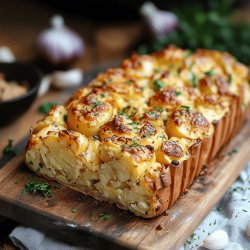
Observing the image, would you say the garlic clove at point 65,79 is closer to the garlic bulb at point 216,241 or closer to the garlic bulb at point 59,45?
the garlic bulb at point 59,45

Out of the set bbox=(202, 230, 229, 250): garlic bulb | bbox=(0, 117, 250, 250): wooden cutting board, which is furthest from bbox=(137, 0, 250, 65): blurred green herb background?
bbox=(202, 230, 229, 250): garlic bulb

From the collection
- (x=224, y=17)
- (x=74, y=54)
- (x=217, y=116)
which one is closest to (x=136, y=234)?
(x=217, y=116)

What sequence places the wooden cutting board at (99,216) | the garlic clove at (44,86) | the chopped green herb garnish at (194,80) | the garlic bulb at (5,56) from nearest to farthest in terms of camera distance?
the wooden cutting board at (99,216), the chopped green herb garnish at (194,80), the garlic clove at (44,86), the garlic bulb at (5,56)

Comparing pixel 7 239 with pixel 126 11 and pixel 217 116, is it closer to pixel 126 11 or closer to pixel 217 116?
pixel 217 116

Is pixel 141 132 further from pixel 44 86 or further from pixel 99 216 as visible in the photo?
pixel 44 86

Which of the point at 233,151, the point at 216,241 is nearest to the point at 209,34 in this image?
the point at 233,151

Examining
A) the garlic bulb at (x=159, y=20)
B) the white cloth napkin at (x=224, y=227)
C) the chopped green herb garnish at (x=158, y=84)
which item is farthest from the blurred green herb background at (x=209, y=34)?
the white cloth napkin at (x=224, y=227)

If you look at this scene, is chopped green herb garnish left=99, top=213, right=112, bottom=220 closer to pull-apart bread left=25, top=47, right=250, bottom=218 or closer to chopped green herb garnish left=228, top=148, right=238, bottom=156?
pull-apart bread left=25, top=47, right=250, bottom=218
